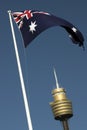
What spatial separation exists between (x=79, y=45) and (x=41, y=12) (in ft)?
20.2

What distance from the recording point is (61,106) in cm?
10094

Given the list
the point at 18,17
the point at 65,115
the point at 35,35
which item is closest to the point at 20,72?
the point at 35,35

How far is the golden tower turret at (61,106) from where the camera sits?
9719cm

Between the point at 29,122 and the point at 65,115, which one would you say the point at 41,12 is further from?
the point at 65,115

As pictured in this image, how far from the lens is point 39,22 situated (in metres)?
49.4

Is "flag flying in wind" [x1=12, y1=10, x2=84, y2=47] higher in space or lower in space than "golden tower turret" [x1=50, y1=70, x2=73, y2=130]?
lower

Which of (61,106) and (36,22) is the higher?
(61,106)

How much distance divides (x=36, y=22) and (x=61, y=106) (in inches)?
2114

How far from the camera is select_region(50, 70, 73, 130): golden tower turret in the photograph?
9719 centimetres

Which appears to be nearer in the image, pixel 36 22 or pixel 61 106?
pixel 36 22

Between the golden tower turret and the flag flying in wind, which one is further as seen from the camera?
the golden tower turret

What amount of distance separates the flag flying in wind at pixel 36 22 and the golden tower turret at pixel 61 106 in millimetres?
47178

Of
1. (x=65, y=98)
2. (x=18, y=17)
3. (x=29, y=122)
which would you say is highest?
(x=65, y=98)

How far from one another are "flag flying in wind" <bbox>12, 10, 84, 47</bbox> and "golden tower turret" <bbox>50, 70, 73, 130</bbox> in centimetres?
4718
